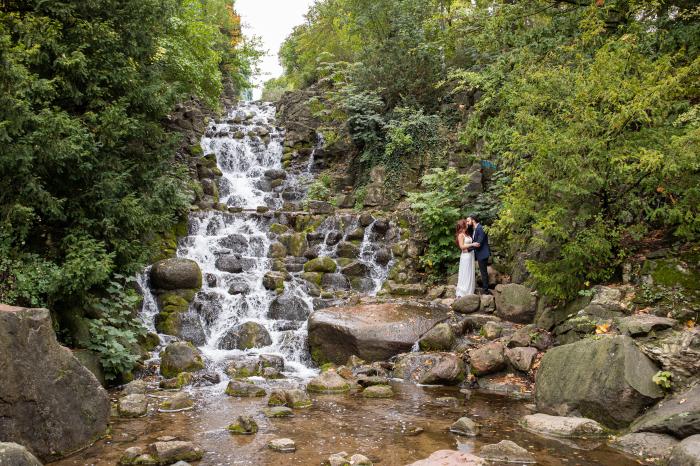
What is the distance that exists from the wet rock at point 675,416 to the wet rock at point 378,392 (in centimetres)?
379

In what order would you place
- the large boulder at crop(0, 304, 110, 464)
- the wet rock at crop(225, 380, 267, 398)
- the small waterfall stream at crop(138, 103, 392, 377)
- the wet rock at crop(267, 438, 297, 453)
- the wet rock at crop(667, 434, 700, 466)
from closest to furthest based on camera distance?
the wet rock at crop(667, 434, 700, 466), the large boulder at crop(0, 304, 110, 464), the wet rock at crop(267, 438, 297, 453), the wet rock at crop(225, 380, 267, 398), the small waterfall stream at crop(138, 103, 392, 377)

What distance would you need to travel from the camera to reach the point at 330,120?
86.4 feet

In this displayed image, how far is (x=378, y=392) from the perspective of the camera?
903cm

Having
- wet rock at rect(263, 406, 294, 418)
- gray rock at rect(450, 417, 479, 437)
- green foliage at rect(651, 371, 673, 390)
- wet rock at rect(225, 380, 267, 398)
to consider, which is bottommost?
wet rock at rect(225, 380, 267, 398)

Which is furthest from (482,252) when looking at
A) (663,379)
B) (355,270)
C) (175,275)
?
(175,275)

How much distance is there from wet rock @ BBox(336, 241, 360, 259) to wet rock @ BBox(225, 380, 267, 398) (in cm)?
822

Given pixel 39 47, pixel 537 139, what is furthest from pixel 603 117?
pixel 39 47

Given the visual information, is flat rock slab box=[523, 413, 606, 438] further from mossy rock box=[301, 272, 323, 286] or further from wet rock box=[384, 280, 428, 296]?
mossy rock box=[301, 272, 323, 286]

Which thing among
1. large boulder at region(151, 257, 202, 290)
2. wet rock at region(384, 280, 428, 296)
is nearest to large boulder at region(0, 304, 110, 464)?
large boulder at region(151, 257, 202, 290)

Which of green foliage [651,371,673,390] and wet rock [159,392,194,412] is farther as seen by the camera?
wet rock [159,392,194,412]

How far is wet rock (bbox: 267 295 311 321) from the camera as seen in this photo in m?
13.7

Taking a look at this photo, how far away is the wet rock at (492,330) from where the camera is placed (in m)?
11.1

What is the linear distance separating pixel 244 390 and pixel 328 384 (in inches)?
59.2

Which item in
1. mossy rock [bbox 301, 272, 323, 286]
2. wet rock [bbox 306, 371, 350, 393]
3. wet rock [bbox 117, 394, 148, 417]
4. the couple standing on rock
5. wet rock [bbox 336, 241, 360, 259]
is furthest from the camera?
wet rock [bbox 336, 241, 360, 259]
